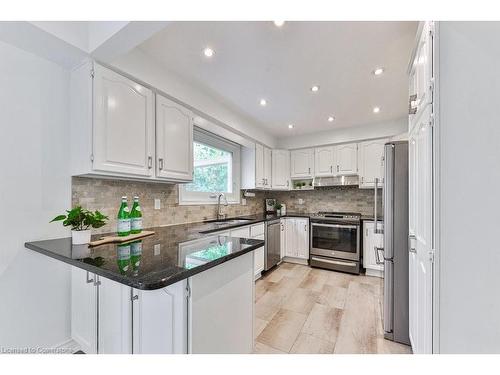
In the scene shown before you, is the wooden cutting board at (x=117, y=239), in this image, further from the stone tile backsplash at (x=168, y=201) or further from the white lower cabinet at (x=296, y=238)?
the white lower cabinet at (x=296, y=238)

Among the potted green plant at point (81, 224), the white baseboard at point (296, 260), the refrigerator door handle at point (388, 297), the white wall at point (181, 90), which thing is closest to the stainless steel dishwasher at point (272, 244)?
the white baseboard at point (296, 260)

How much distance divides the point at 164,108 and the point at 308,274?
10.0ft

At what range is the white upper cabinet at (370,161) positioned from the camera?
11.3ft

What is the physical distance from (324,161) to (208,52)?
9.31 feet

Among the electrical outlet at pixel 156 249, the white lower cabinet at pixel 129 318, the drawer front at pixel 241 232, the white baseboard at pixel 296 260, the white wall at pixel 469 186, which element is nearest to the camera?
the white wall at pixel 469 186

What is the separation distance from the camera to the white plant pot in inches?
55.9

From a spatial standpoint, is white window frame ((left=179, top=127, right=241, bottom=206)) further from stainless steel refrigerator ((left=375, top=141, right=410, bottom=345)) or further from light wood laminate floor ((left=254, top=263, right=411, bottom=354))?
stainless steel refrigerator ((left=375, top=141, right=410, bottom=345))

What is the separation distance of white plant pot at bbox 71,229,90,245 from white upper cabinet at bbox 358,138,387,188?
369cm

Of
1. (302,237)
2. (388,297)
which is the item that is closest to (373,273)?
(302,237)

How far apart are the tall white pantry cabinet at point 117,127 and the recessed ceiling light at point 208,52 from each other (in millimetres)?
561

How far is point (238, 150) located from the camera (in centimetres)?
377

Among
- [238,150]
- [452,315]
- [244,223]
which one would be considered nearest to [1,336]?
[244,223]

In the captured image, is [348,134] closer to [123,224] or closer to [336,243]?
[336,243]
